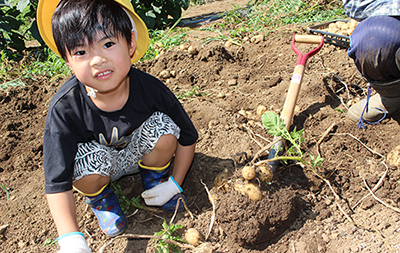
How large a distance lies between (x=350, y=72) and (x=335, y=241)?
1.54 meters

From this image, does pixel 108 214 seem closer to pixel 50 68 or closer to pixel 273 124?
pixel 273 124

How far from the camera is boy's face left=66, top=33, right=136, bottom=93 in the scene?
125 cm

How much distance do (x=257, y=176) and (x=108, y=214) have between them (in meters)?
0.81

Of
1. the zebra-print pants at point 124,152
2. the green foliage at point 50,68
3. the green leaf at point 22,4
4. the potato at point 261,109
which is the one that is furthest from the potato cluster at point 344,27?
the green leaf at point 22,4

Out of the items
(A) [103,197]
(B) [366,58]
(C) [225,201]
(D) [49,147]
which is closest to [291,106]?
(B) [366,58]

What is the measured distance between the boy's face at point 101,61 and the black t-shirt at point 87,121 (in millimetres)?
189

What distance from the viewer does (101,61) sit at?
124 cm

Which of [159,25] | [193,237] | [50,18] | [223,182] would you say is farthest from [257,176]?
[159,25]

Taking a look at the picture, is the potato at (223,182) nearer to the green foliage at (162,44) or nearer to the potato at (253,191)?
the potato at (253,191)

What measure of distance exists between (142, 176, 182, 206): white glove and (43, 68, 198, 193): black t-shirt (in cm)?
25

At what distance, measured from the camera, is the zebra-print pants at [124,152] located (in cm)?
149

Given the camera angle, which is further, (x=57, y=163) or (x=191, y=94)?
(x=191, y=94)

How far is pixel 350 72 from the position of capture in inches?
95.0

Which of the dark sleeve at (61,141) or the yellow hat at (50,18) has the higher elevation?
the yellow hat at (50,18)
